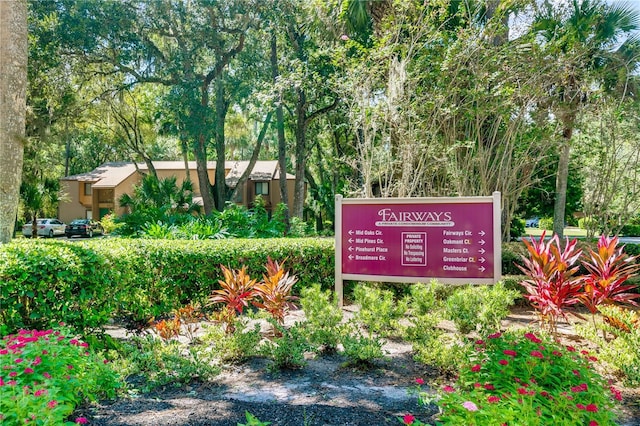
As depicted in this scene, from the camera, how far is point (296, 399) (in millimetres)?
3406

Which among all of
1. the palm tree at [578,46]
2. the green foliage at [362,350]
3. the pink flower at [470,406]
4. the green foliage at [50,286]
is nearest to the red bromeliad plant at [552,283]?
the green foliage at [362,350]

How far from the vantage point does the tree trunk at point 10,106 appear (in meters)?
5.55

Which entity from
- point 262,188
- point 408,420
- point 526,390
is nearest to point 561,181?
point 526,390

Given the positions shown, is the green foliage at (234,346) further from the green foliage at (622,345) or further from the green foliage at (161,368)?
the green foliage at (622,345)

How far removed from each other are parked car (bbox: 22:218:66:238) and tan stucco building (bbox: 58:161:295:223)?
74.3 inches

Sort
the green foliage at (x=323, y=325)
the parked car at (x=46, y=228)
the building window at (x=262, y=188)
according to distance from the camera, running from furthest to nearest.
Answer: the building window at (x=262, y=188) → the parked car at (x=46, y=228) → the green foliage at (x=323, y=325)

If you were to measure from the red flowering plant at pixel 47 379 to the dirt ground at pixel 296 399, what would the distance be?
0.19 metres

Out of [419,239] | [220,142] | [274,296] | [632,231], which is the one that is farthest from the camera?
[632,231]

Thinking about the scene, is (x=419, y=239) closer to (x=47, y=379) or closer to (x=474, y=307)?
(x=474, y=307)

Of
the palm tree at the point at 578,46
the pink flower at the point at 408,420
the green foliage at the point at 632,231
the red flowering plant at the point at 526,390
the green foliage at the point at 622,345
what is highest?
the palm tree at the point at 578,46

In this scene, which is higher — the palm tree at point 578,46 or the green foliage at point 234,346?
the palm tree at point 578,46

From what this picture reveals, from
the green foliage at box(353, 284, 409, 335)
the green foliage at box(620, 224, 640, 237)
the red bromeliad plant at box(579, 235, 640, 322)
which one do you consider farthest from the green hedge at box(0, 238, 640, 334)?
the green foliage at box(620, 224, 640, 237)

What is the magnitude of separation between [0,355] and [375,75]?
793 cm

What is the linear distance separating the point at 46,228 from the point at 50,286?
92.2 feet
